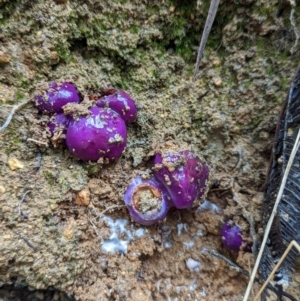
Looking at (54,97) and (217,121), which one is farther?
(217,121)

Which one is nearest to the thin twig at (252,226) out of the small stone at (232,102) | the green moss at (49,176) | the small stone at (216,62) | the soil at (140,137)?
the soil at (140,137)

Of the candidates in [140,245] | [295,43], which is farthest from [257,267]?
[295,43]

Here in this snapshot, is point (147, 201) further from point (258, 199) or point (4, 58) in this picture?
point (4, 58)

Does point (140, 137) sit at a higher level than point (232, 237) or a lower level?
higher

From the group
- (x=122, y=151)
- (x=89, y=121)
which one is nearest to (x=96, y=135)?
(x=89, y=121)

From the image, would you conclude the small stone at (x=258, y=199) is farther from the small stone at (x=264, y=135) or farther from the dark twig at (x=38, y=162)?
the dark twig at (x=38, y=162)

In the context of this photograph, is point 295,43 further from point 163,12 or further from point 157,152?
point 157,152

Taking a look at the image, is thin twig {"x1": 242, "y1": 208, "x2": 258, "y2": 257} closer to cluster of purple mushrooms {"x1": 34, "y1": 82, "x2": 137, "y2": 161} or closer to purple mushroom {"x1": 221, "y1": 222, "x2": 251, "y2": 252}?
purple mushroom {"x1": 221, "y1": 222, "x2": 251, "y2": 252}

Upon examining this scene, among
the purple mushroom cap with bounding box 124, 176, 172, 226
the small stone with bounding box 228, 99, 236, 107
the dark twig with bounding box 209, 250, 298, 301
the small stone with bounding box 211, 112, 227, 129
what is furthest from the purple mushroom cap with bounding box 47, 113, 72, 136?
the dark twig with bounding box 209, 250, 298, 301
